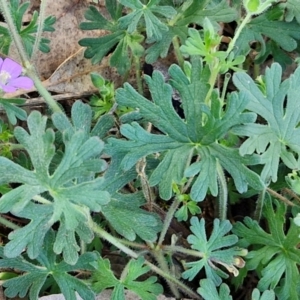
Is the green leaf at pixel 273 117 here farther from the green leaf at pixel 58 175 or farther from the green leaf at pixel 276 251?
the green leaf at pixel 58 175

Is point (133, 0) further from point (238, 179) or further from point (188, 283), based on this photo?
point (188, 283)

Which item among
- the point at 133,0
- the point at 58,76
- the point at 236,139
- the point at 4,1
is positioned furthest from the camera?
the point at 58,76

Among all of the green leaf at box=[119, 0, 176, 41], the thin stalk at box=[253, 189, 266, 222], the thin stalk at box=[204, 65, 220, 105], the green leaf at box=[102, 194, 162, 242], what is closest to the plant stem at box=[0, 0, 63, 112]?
the green leaf at box=[119, 0, 176, 41]

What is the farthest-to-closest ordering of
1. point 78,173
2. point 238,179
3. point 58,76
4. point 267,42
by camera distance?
1. point 58,76
2. point 267,42
3. point 238,179
4. point 78,173

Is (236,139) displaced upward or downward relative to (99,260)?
upward

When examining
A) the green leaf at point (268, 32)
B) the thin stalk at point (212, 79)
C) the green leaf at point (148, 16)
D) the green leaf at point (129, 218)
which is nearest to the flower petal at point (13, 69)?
the green leaf at point (148, 16)

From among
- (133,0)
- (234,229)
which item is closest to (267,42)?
(133,0)

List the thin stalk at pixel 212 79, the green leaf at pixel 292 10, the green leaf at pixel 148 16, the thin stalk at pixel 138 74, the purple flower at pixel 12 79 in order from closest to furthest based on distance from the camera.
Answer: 1. the thin stalk at pixel 212 79
2. the purple flower at pixel 12 79
3. the green leaf at pixel 148 16
4. the green leaf at pixel 292 10
5. the thin stalk at pixel 138 74
